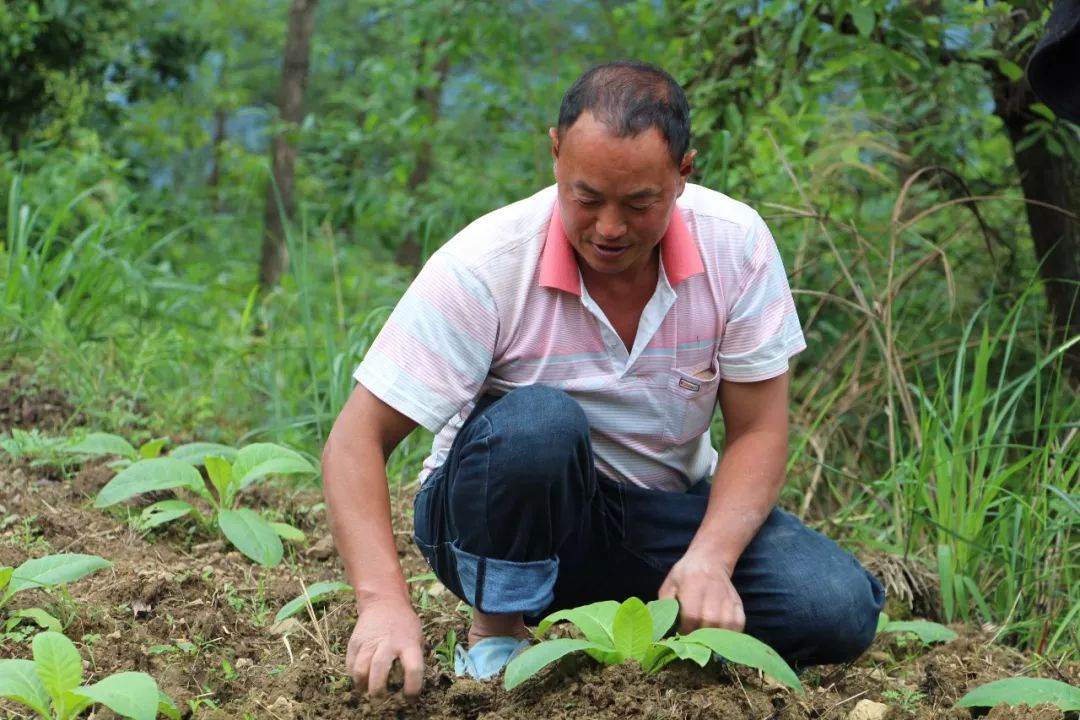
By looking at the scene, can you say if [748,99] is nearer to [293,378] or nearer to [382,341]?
[293,378]

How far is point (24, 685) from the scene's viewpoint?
5.85 feet

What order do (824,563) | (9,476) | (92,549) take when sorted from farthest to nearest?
1. (9,476)
2. (92,549)
3. (824,563)

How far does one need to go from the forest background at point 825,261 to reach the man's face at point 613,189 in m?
1.06

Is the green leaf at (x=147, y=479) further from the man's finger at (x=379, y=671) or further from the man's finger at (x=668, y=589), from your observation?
the man's finger at (x=668, y=589)

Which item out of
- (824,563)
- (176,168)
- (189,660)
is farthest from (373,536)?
(176,168)

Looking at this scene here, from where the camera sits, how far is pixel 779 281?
88.6 inches

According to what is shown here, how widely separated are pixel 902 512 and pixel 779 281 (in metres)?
1.16

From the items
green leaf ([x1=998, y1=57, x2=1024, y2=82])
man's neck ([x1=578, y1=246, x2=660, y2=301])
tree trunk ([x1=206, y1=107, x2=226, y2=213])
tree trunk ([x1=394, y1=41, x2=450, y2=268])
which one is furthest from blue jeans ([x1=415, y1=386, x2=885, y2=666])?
tree trunk ([x1=206, y1=107, x2=226, y2=213])

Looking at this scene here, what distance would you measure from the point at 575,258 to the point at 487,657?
2.32ft

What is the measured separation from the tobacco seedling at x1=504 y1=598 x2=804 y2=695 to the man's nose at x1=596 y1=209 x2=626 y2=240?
0.57m

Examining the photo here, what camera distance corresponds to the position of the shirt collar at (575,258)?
2094 millimetres

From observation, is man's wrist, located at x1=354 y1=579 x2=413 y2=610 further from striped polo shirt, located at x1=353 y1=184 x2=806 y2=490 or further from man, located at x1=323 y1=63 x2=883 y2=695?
striped polo shirt, located at x1=353 y1=184 x2=806 y2=490

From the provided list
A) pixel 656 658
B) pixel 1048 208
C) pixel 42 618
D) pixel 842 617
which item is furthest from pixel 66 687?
pixel 1048 208

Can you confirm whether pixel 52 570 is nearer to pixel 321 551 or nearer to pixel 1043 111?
pixel 321 551
